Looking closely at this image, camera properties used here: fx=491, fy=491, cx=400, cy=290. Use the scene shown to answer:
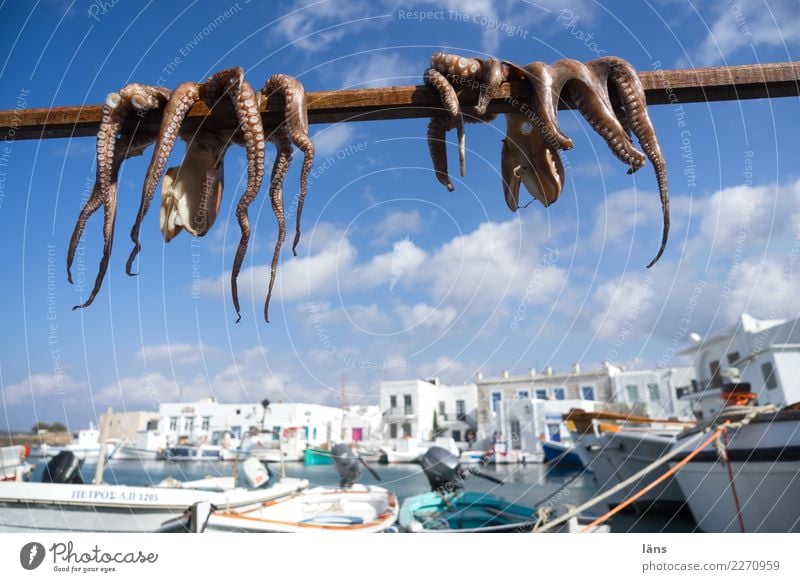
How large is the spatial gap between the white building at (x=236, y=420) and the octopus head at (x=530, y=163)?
27.0m

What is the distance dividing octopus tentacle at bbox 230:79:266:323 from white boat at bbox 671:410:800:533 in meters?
5.44

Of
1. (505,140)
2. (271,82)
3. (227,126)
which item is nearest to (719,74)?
(505,140)

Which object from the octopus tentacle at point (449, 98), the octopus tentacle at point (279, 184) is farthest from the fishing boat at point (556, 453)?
the octopus tentacle at point (279, 184)

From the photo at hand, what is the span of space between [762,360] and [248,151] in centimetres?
1221

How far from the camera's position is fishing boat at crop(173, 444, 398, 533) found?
18.3ft

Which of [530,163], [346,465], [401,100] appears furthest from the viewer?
[346,465]

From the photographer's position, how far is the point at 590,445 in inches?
510

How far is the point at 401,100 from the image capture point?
1338 millimetres

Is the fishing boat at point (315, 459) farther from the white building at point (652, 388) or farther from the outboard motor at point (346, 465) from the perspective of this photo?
the outboard motor at point (346, 465)

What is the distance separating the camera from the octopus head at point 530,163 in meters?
1.54

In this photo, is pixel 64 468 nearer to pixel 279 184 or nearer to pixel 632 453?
pixel 279 184

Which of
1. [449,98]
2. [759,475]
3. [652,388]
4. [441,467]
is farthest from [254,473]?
[652,388]
